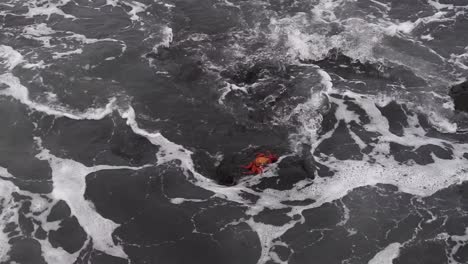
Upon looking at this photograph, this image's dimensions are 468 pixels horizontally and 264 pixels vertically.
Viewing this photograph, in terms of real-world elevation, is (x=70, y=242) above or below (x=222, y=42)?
below

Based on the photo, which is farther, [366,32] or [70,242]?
[366,32]

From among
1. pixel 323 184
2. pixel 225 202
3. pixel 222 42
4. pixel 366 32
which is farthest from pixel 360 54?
pixel 225 202

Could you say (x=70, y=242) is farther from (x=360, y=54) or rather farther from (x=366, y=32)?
(x=366, y=32)

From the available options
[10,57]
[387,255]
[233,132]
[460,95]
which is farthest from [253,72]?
[10,57]

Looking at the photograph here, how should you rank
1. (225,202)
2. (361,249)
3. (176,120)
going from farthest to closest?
(176,120)
(225,202)
(361,249)

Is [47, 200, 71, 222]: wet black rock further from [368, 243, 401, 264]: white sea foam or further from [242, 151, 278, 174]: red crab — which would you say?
[368, 243, 401, 264]: white sea foam

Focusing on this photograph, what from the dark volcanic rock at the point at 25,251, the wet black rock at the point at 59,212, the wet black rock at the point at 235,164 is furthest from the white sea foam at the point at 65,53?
the dark volcanic rock at the point at 25,251
